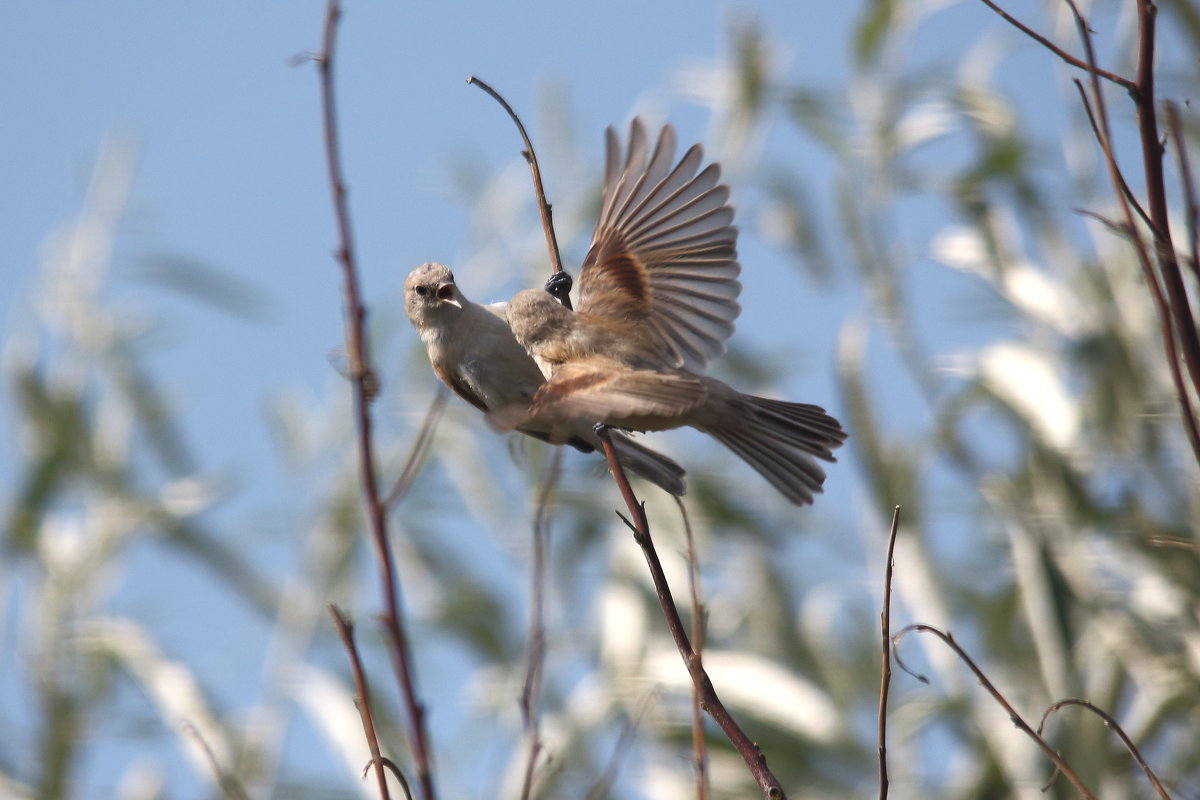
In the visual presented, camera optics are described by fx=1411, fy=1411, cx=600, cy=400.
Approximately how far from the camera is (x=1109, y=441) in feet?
17.5

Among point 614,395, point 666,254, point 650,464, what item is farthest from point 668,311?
point 614,395

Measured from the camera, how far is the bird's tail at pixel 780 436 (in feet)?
9.69

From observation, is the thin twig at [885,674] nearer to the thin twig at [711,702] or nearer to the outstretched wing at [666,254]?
the thin twig at [711,702]

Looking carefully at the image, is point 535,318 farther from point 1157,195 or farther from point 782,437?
point 1157,195

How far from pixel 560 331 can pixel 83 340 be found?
363cm

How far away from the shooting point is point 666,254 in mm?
3197

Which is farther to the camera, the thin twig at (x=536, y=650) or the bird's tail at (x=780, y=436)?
the bird's tail at (x=780, y=436)

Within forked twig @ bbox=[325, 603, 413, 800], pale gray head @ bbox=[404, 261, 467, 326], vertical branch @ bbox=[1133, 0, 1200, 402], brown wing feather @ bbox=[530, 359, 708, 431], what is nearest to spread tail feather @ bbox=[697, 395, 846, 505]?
brown wing feather @ bbox=[530, 359, 708, 431]

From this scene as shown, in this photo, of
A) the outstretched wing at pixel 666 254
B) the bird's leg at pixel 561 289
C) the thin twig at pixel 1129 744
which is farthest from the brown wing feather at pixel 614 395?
the thin twig at pixel 1129 744

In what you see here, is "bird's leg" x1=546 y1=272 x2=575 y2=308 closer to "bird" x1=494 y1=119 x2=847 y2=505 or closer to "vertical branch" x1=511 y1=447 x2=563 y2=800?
"bird" x1=494 y1=119 x2=847 y2=505

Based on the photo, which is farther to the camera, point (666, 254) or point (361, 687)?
point (666, 254)

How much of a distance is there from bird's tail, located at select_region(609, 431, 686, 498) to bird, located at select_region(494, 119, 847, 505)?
94mm

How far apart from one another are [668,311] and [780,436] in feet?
1.32

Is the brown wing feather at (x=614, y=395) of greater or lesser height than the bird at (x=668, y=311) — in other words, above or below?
below
